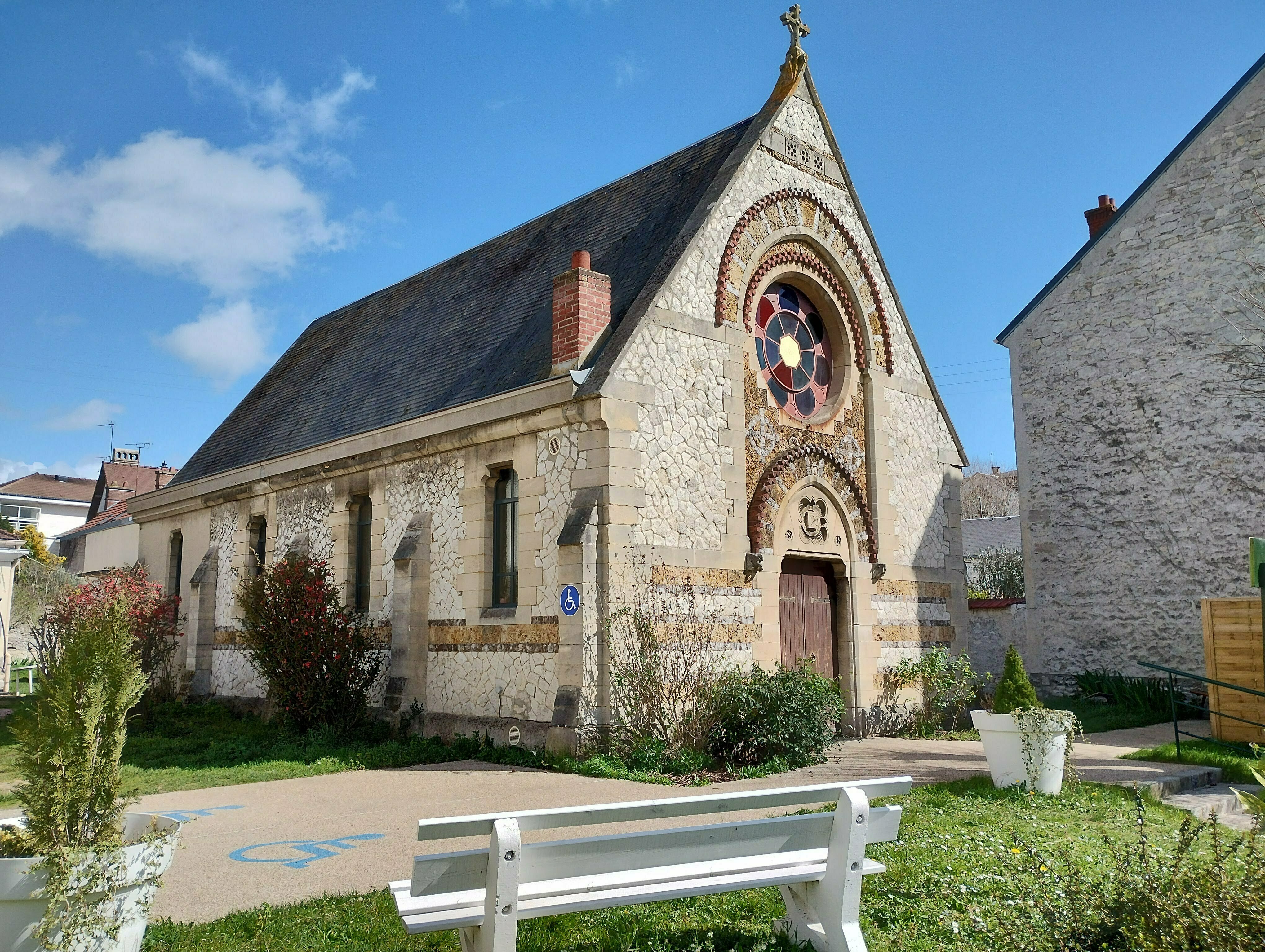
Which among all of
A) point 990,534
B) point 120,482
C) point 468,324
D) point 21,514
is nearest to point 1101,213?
point 468,324

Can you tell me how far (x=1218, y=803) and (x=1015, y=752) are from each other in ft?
5.72

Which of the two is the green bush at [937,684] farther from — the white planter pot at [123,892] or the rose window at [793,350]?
the white planter pot at [123,892]

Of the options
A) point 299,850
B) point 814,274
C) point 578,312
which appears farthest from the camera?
point 814,274

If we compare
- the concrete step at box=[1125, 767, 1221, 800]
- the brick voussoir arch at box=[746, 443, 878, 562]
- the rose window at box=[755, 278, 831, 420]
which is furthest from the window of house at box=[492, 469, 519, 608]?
the concrete step at box=[1125, 767, 1221, 800]

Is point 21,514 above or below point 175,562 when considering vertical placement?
above

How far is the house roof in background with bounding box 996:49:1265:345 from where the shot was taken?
16516mm

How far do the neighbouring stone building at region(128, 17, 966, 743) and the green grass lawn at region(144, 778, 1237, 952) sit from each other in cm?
548

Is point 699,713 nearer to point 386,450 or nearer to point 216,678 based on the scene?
point 386,450

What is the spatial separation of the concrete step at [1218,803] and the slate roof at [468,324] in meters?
7.66

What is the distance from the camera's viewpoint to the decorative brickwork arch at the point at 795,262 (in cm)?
1312

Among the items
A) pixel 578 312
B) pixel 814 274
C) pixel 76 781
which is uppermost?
pixel 814 274

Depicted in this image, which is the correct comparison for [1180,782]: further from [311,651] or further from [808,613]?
[311,651]

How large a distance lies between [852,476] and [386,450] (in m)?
6.72

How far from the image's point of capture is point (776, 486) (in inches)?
520
